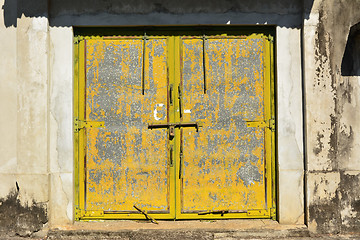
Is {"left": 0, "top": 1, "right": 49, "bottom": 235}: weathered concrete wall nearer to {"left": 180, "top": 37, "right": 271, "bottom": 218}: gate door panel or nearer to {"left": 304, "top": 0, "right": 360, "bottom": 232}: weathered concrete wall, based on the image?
{"left": 180, "top": 37, "right": 271, "bottom": 218}: gate door panel

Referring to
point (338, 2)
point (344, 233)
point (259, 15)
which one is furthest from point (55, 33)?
point (344, 233)

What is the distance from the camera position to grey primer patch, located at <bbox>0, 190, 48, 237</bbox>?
5.54 metres

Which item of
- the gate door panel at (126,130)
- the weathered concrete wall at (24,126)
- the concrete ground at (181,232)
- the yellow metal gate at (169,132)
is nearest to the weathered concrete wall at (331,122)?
the concrete ground at (181,232)

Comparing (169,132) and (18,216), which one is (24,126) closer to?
(18,216)

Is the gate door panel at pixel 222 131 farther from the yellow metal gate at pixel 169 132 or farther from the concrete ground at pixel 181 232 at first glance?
the concrete ground at pixel 181 232

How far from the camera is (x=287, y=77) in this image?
18.8ft

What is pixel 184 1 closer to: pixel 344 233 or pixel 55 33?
pixel 55 33

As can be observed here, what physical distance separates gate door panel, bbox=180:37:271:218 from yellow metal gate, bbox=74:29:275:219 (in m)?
0.01

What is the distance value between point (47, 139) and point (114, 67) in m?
1.28

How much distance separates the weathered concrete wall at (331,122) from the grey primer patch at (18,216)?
3449 mm

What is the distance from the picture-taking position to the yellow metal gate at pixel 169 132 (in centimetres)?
579

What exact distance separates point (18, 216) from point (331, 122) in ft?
13.8

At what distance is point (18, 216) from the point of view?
18.2ft

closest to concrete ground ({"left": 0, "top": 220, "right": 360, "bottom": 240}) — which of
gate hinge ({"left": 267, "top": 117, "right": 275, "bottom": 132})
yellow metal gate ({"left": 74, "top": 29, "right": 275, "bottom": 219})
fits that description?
yellow metal gate ({"left": 74, "top": 29, "right": 275, "bottom": 219})
